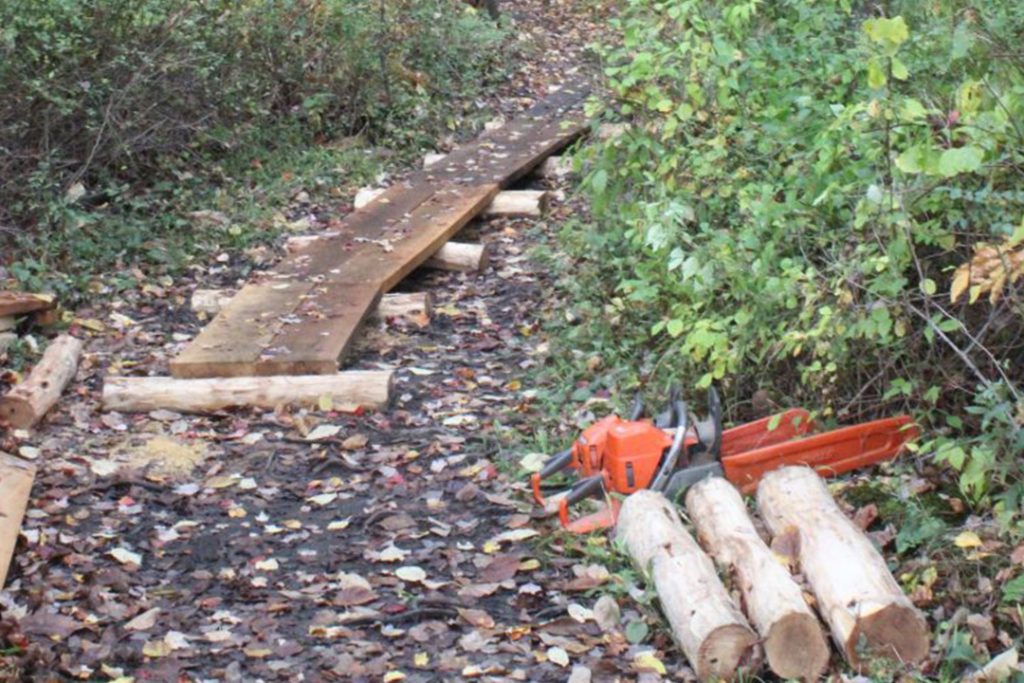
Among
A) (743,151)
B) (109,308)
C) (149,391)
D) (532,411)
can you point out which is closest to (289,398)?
(149,391)

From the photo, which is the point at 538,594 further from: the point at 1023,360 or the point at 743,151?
the point at 743,151

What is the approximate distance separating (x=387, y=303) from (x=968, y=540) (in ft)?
15.7

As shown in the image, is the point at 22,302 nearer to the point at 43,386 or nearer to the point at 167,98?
the point at 43,386

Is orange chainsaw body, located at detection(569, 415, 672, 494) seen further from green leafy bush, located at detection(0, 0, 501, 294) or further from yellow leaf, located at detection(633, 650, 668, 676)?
green leafy bush, located at detection(0, 0, 501, 294)

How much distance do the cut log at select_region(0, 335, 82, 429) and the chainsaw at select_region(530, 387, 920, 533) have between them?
285 centimetres

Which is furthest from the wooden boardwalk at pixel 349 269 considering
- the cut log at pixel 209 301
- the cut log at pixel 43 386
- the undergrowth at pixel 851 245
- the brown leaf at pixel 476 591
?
the brown leaf at pixel 476 591

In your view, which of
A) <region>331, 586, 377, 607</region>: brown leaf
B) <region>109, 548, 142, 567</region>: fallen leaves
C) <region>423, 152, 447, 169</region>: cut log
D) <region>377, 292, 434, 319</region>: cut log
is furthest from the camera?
<region>423, 152, 447, 169</region>: cut log

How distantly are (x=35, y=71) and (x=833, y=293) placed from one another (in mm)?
6154

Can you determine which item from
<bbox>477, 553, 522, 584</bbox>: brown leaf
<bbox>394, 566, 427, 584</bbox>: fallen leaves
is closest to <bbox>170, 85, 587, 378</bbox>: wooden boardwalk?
<bbox>394, 566, 427, 584</bbox>: fallen leaves

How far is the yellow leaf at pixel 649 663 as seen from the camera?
198 inches

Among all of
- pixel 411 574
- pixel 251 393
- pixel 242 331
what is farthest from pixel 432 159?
pixel 411 574

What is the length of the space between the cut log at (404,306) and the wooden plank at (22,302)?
2.08m

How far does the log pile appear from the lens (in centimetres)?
483

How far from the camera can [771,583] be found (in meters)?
5.04
